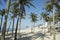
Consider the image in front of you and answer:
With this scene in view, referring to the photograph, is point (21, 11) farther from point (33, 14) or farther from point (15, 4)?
point (33, 14)

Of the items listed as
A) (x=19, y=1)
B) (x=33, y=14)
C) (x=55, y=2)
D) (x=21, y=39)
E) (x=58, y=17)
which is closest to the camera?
(x=55, y=2)

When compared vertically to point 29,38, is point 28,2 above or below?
A: above

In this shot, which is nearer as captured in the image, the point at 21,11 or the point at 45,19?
the point at 21,11

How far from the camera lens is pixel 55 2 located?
102 ft

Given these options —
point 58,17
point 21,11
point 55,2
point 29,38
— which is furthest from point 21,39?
point 55,2

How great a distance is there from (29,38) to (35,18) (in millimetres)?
19937

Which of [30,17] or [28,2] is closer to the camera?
[28,2]

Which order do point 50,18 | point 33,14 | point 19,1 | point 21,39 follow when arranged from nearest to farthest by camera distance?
point 19,1 → point 21,39 → point 50,18 → point 33,14

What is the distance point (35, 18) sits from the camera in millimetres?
64562

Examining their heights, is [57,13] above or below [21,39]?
above

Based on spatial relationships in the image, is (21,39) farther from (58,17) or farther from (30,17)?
(30,17)

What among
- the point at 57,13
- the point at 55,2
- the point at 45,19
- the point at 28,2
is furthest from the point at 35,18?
the point at 55,2

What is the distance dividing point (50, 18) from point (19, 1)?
78.1 feet

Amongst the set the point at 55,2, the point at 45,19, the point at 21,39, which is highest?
the point at 55,2
